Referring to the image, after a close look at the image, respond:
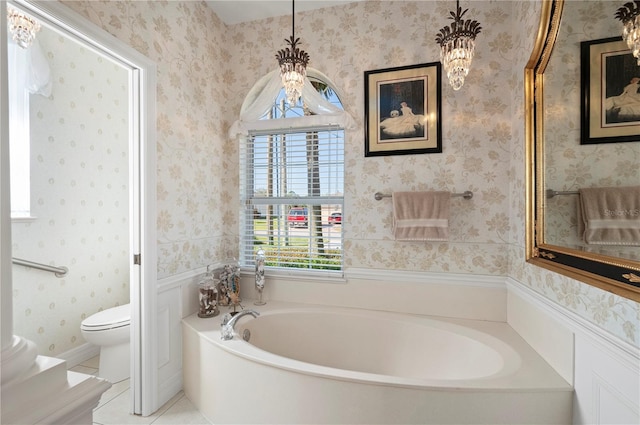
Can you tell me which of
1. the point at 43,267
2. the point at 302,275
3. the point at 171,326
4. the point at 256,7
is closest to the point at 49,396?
the point at 171,326

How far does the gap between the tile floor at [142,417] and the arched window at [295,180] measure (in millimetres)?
1028

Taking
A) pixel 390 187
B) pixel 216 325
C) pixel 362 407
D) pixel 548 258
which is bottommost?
pixel 362 407

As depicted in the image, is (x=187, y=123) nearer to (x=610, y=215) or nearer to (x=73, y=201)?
(x=73, y=201)

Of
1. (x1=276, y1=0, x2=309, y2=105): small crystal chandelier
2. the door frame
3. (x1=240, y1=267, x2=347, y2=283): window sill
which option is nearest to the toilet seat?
the door frame

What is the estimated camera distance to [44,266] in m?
2.17

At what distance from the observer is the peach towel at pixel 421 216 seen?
1.96 m

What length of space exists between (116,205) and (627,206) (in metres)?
3.27

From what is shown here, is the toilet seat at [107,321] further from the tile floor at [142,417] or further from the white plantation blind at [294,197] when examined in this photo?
the white plantation blind at [294,197]

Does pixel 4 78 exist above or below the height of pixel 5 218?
above

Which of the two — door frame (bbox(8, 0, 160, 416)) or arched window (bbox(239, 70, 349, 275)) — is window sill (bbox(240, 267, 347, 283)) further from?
door frame (bbox(8, 0, 160, 416))

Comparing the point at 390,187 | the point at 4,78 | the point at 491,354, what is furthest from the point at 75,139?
the point at 491,354

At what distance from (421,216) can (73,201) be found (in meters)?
2.57

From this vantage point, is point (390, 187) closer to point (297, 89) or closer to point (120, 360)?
point (297, 89)

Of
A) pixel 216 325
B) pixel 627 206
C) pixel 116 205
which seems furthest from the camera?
pixel 116 205
